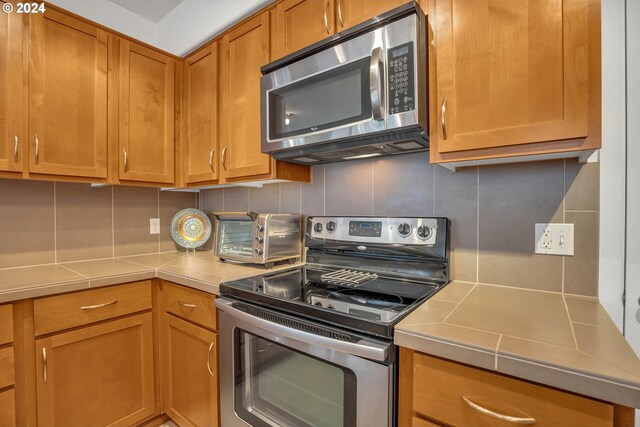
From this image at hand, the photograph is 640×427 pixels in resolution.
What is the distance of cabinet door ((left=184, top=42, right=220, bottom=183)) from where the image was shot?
1.78 metres

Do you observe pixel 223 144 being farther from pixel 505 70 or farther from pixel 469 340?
pixel 469 340

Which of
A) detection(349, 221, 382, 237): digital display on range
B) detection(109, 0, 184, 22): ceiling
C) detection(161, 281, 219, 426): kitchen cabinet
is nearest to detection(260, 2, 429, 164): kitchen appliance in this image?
detection(349, 221, 382, 237): digital display on range

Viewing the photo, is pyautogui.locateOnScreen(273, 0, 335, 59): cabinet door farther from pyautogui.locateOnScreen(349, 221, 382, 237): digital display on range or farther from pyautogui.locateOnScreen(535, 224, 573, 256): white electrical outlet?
pyautogui.locateOnScreen(535, 224, 573, 256): white electrical outlet

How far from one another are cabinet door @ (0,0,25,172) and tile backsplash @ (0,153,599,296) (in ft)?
1.13

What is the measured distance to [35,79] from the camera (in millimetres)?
1438

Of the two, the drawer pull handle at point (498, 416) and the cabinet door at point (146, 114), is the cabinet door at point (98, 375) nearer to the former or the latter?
the cabinet door at point (146, 114)

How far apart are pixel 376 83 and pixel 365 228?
64cm

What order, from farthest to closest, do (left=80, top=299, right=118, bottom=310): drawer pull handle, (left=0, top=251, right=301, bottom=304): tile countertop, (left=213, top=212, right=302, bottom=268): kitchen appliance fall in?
1. (left=213, top=212, right=302, bottom=268): kitchen appliance
2. (left=80, top=299, right=118, bottom=310): drawer pull handle
3. (left=0, top=251, right=301, bottom=304): tile countertop

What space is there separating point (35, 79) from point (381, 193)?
68.1 inches

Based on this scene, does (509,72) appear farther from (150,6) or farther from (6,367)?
(150,6)

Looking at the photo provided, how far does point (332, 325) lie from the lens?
0.89 metres

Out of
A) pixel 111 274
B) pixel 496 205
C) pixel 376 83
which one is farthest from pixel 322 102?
pixel 111 274

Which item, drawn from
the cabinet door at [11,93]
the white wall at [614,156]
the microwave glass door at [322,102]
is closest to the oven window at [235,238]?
the microwave glass door at [322,102]

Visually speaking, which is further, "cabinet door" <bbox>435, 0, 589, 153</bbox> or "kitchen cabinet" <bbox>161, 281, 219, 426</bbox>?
"kitchen cabinet" <bbox>161, 281, 219, 426</bbox>
